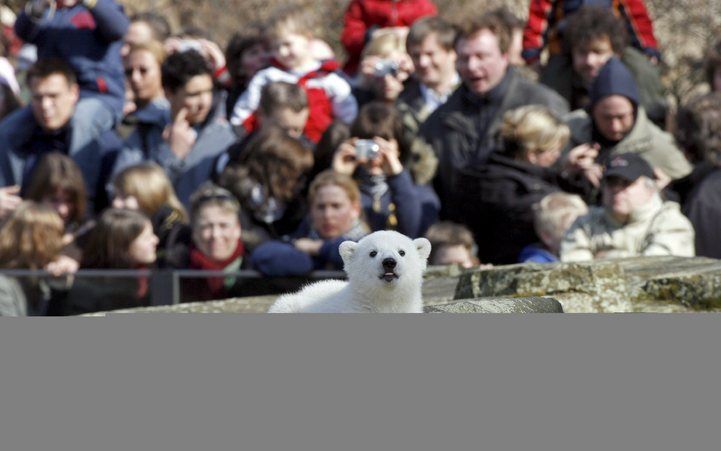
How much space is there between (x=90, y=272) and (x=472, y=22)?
295cm

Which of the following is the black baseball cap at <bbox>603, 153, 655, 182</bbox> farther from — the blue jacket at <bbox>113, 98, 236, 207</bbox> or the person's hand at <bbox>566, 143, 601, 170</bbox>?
the blue jacket at <bbox>113, 98, 236, 207</bbox>

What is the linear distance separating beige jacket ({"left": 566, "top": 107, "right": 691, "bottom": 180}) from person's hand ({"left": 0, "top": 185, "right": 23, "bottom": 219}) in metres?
3.62

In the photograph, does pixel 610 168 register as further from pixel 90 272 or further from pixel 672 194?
pixel 90 272


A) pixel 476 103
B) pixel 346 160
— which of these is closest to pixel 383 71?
pixel 476 103

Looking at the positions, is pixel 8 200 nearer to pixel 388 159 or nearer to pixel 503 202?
pixel 388 159

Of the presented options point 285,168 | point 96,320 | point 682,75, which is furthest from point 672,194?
point 682,75

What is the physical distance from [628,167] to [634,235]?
1.18 ft

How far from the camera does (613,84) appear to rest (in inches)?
376

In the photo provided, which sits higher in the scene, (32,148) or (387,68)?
(387,68)

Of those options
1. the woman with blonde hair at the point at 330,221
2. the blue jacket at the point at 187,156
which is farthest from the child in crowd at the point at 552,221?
the blue jacket at the point at 187,156

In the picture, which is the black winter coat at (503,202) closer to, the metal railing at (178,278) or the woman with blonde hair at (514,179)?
the woman with blonde hair at (514,179)

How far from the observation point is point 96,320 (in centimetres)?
506

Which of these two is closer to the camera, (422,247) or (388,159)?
(422,247)

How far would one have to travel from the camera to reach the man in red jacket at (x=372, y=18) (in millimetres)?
11758
